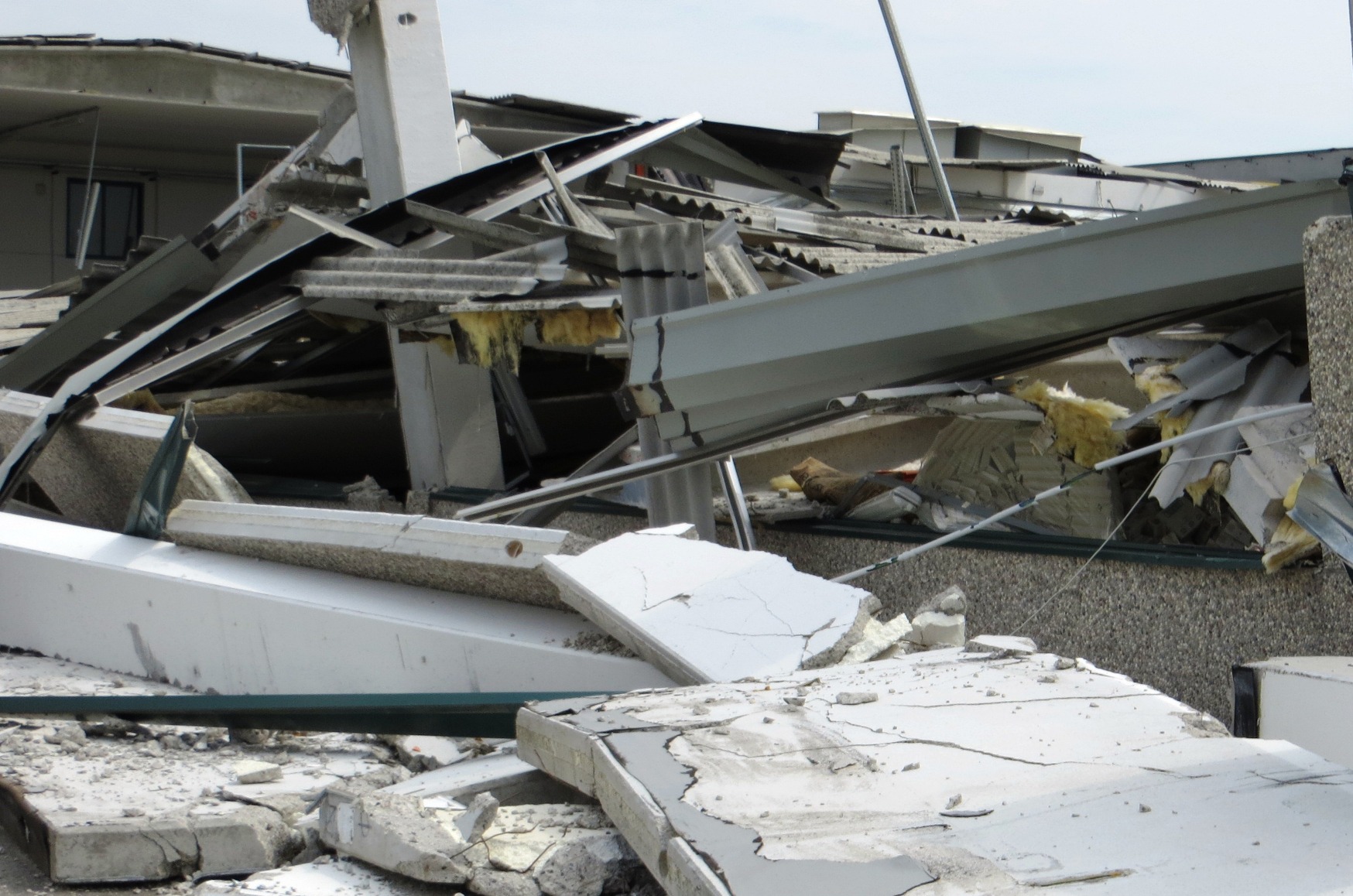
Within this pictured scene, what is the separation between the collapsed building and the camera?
87.1 inches

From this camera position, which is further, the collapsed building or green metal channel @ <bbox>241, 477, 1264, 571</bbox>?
green metal channel @ <bbox>241, 477, 1264, 571</bbox>

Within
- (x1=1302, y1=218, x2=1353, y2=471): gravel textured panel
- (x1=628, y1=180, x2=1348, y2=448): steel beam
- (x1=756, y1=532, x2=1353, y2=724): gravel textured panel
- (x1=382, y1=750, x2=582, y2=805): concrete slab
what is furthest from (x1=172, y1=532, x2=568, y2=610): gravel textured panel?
(x1=1302, y1=218, x2=1353, y2=471): gravel textured panel

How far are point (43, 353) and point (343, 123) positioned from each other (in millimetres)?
2302

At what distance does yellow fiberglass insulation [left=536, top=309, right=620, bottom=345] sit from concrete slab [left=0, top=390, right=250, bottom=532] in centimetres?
153

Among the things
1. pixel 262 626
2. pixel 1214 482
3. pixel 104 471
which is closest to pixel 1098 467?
pixel 1214 482

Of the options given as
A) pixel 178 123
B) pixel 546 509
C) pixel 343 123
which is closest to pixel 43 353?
pixel 343 123

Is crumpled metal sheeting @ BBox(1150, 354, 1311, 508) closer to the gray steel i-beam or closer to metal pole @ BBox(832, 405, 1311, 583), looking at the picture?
metal pole @ BBox(832, 405, 1311, 583)

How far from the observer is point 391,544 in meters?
4.07

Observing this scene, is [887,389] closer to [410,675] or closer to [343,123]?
[410,675]

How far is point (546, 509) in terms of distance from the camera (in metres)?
5.13

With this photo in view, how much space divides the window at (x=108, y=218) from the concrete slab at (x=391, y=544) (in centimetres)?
1097

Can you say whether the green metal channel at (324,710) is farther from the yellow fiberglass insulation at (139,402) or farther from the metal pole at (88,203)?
the metal pole at (88,203)

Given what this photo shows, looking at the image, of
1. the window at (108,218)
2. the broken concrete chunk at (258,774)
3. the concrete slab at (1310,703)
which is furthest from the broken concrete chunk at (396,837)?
the window at (108,218)


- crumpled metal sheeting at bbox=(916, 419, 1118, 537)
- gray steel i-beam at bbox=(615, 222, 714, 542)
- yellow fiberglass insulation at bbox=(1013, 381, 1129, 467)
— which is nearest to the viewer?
yellow fiberglass insulation at bbox=(1013, 381, 1129, 467)
